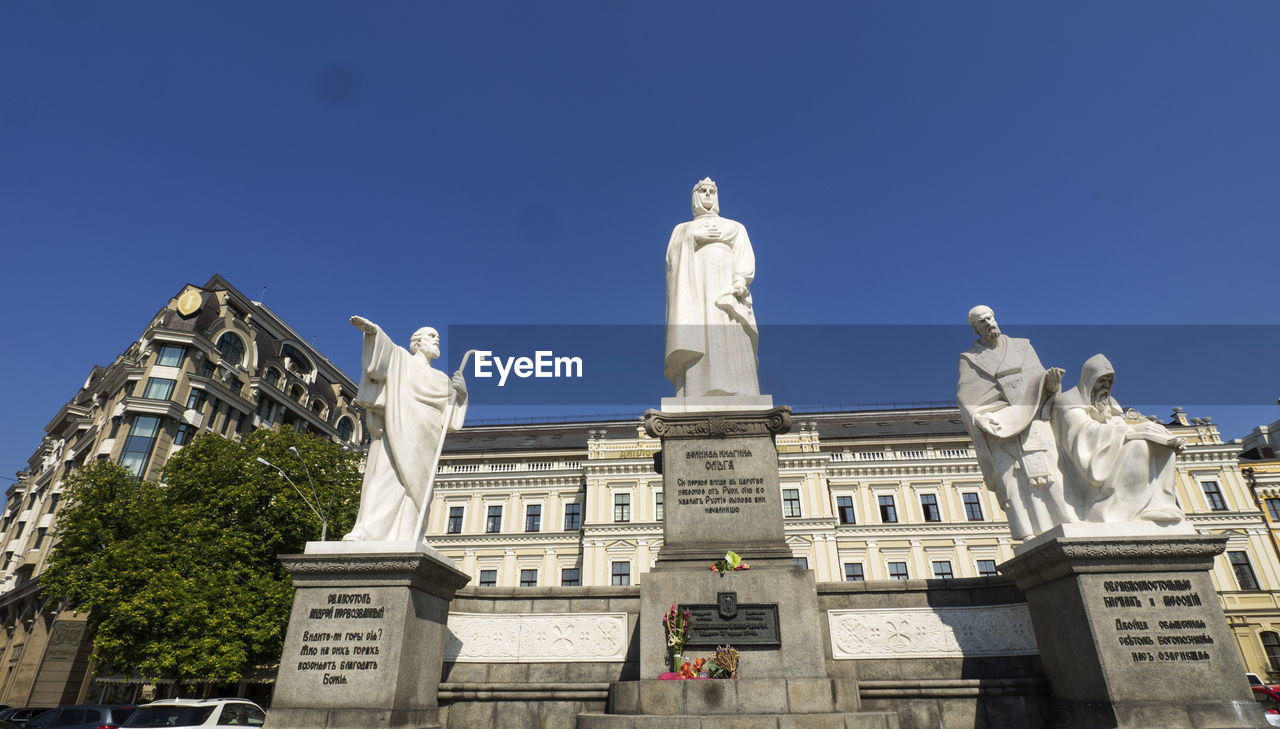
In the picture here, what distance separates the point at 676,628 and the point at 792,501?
118 ft

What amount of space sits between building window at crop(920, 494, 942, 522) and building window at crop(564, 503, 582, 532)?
22.0 m

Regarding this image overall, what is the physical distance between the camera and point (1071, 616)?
5.99 metres

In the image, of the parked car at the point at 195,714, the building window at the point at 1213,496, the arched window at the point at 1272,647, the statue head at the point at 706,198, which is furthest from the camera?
the building window at the point at 1213,496

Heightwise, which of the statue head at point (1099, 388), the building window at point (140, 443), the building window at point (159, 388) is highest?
the building window at point (159, 388)

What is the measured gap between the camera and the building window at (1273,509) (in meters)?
39.6

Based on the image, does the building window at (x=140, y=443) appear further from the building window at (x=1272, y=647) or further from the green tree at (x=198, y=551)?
the building window at (x=1272, y=647)

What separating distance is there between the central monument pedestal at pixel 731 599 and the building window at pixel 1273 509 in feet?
162

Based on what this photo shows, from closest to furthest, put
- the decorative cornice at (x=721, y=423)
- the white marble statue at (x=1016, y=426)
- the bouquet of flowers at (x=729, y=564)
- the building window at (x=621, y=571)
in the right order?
1. the white marble statue at (x=1016, y=426)
2. the bouquet of flowers at (x=729, y=564)
3. the decorative cornice at (x=721, y=423)
4. the building window at (x=621, y=571)

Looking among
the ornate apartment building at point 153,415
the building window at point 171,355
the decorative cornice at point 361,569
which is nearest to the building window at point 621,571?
the ornate apartment building at point 153,415

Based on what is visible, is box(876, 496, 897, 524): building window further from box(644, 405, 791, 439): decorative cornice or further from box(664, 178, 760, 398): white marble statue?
box(644, 405, 791, 439): decorative cornice

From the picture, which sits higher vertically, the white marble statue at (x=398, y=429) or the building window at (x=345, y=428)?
the building window at (x=345, y=428)

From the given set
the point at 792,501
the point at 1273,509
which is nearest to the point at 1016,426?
the point at 792,501

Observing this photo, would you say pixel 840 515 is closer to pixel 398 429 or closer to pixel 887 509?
pixel 887 509

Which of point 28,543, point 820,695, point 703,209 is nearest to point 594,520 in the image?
point 703,209
